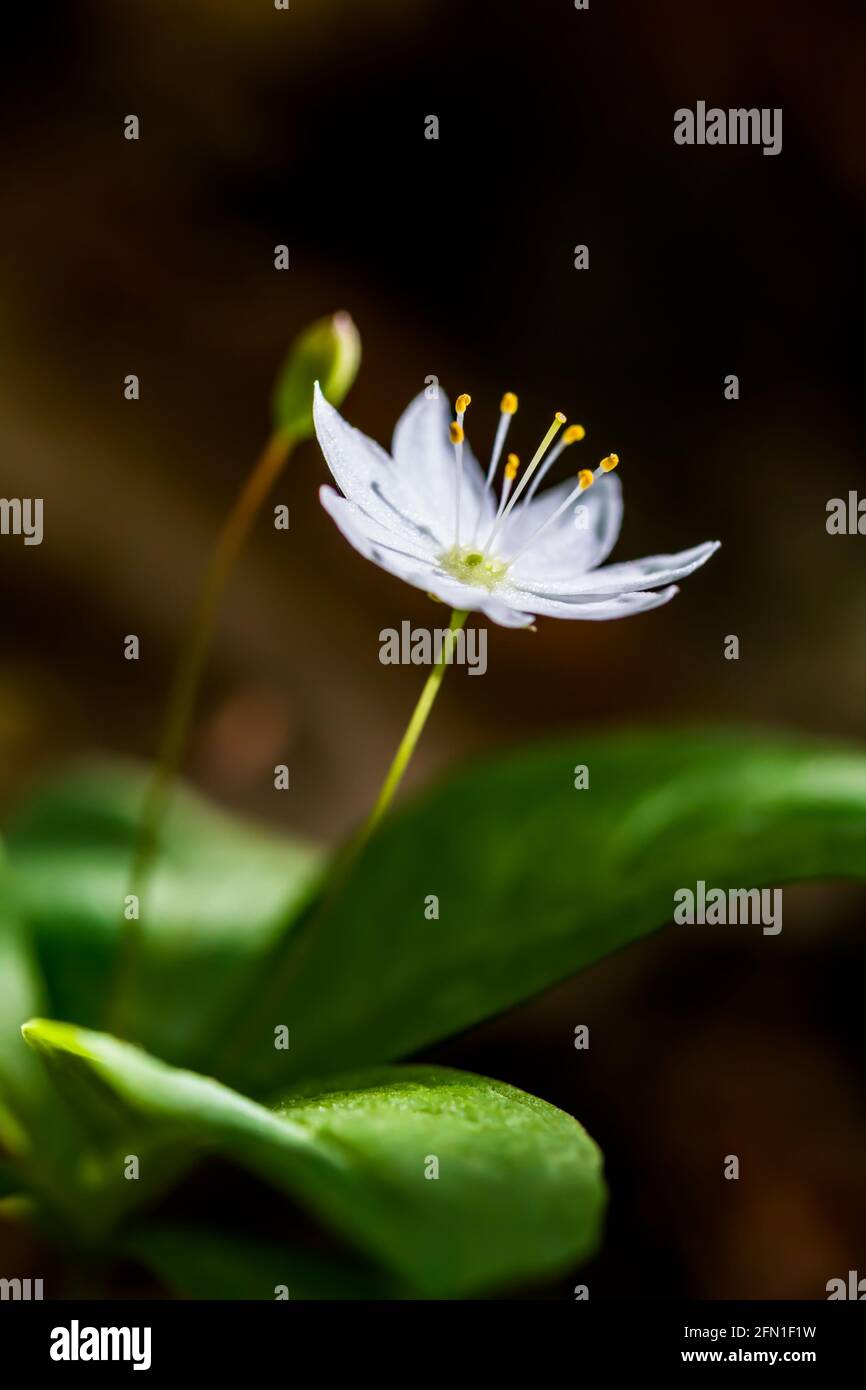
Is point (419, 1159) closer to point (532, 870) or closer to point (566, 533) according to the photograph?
point (532, 870)

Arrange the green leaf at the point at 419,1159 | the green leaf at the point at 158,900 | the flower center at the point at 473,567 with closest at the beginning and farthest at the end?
the green leaf at the point at 419,1159 → the flower center at the point at 473,567 → the green leaf at the point at 158,900

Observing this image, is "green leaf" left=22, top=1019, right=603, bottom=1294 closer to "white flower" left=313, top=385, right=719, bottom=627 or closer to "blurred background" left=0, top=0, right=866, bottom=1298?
"white flower" left=313, top=385, right=719, bottom=627

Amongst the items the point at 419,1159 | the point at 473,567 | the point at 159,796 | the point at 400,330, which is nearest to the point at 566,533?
the point at 473,567

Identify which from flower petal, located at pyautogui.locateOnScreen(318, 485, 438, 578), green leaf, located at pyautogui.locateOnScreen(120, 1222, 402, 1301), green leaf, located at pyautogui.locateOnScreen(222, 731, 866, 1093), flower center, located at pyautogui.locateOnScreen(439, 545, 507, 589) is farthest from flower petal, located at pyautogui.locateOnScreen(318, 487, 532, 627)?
green leaf, located at pyautogui.locateOnScreen(120, 1222, 402, 1301)

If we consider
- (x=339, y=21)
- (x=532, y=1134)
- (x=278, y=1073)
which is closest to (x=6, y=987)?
(x=278, y=1073)

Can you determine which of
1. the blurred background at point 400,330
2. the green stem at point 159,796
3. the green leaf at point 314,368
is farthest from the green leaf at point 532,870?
the blurred background at point 400,330

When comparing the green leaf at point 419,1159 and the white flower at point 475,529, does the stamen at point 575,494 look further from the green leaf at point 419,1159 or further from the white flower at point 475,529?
the green leaf at point 419,1159
